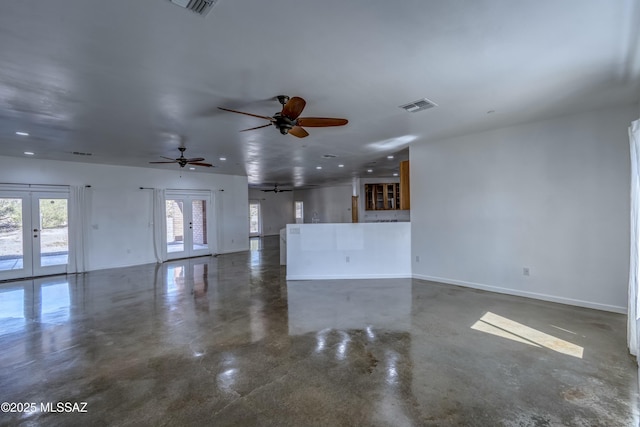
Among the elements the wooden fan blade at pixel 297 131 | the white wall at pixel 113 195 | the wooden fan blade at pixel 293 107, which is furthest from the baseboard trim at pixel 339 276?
the white wall at pixel 113 195

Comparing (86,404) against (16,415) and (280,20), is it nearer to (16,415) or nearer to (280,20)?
(16,415)

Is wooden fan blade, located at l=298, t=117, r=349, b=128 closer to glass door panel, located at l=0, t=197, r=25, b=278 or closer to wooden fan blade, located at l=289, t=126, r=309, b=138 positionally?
wooden fan blade, located at l=289, t=126, r=309, b=138

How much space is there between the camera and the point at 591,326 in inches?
134

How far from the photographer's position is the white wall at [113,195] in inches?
260

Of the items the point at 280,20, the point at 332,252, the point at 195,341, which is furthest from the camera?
the point at 332,252

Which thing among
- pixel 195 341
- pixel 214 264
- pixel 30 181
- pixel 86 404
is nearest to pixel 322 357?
pixel 195 341

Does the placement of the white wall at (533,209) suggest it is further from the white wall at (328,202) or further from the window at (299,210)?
the window at (299,210)

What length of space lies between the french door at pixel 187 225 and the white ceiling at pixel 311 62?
4457 mm

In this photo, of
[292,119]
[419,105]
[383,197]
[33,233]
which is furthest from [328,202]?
[292,119]

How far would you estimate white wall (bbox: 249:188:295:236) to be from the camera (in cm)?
1525

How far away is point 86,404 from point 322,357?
6.26 ft

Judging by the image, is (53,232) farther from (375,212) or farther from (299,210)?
(299,210)

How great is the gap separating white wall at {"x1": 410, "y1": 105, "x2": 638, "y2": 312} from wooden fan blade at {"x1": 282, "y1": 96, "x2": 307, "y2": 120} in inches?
141

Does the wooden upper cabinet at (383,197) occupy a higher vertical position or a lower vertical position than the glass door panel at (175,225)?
higher
